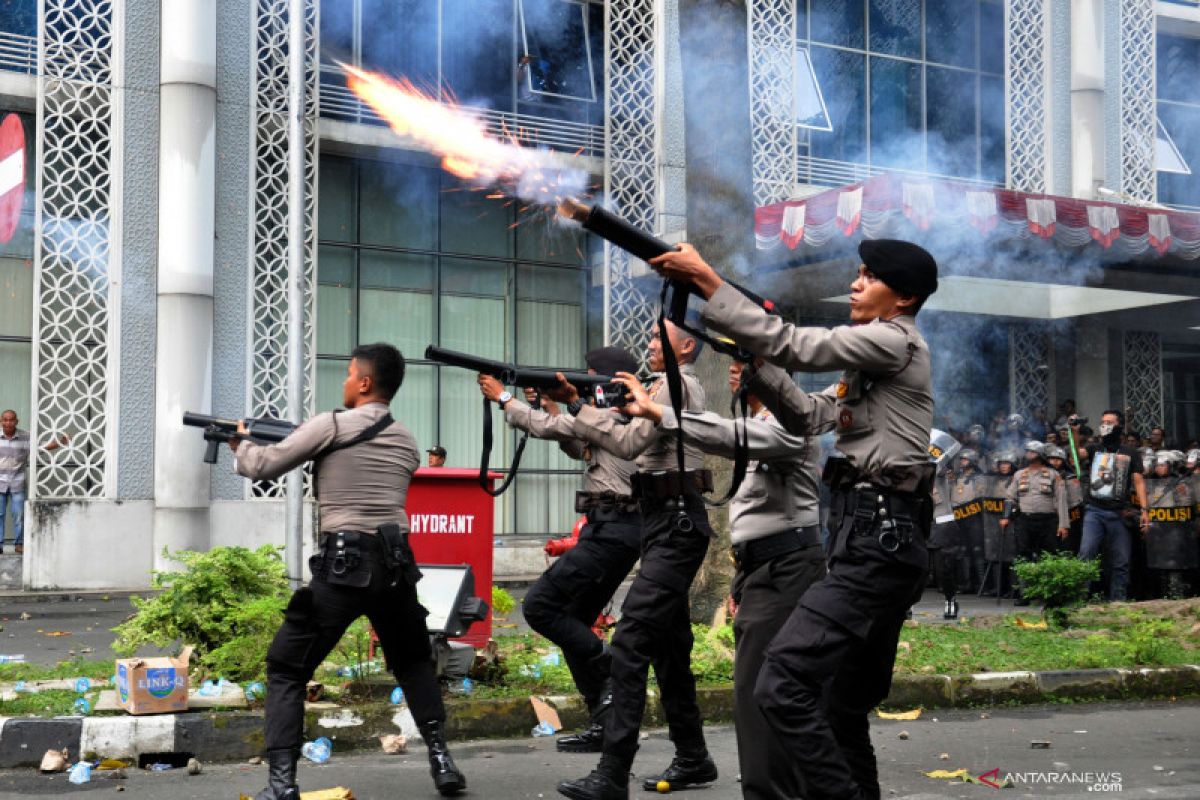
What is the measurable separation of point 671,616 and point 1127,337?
17717 millimetres

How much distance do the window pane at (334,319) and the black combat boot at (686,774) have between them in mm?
12066

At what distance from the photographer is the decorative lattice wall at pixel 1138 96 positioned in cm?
2119

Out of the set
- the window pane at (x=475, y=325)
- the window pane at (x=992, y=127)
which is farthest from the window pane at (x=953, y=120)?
the window pane at (x=475, y=325)

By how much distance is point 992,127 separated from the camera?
823 inches

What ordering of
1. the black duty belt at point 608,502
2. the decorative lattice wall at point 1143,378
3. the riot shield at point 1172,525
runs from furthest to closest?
1. the decorative lattice wall at point 1143,378
2. the riot shield at point 1172,525
3. the black duty belt at point 608,502

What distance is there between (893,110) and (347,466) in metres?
15.7

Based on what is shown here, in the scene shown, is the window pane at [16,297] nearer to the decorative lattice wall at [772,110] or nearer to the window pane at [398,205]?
the window pane at [398,205]

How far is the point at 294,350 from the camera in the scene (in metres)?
13.9

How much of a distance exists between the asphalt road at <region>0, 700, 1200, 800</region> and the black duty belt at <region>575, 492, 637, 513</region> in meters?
1.14

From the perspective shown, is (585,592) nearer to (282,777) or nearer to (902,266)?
(282,777)

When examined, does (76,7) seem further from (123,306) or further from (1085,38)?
(1085,38)

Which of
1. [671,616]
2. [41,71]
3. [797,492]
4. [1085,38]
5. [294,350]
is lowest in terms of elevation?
[671,616]

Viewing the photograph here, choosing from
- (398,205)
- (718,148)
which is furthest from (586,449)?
(398,205)

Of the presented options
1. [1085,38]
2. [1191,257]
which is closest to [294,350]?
[1191,257]
